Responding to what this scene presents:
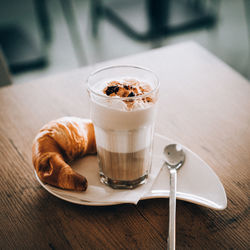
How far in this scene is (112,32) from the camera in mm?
2609

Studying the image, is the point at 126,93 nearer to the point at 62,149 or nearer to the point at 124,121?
the point at 124,121

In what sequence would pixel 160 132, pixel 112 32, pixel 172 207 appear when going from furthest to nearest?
pixel 112 32
pixel 160 132
pixel 172 207

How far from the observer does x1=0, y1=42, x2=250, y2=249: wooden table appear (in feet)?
1.55

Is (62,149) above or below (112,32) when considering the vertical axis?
above

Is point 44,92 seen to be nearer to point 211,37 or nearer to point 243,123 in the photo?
point 243,123

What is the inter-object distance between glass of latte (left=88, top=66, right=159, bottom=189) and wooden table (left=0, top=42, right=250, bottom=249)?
59mm

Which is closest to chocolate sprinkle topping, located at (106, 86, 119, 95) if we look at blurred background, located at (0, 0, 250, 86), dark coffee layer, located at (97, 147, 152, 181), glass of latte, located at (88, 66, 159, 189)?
glass of latte, located at (88, 66, 159, 189)

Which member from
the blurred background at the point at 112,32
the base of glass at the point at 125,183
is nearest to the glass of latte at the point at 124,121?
the base of glass at the point at 125,183

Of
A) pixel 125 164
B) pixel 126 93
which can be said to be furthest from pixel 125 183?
pixel 126 93

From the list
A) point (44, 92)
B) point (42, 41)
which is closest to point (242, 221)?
point (44, 92)

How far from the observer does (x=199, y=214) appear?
50 centimetres

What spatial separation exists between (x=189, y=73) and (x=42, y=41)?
1.97m

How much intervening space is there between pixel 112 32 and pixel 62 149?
219cm

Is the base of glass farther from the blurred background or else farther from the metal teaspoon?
the blurred background
